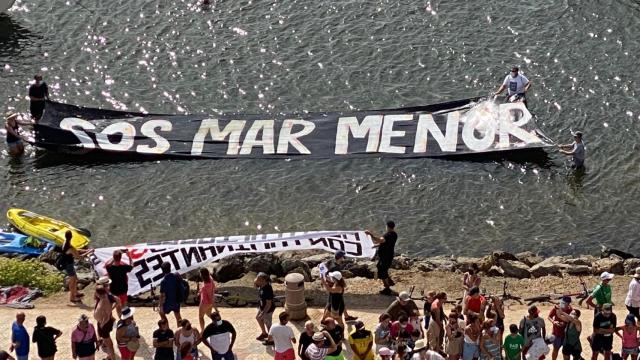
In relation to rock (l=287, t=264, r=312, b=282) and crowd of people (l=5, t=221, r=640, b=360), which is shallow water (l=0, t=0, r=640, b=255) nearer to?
rock (l=287, t=264, r=312, b=282)

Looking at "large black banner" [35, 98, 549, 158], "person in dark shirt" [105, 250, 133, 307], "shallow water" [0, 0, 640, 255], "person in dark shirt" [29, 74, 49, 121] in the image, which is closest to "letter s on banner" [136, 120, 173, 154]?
"large black banner" [35, 98, 549, 158]

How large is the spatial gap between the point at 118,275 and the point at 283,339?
16.9 feet

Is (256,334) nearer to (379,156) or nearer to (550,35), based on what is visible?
(379,156)

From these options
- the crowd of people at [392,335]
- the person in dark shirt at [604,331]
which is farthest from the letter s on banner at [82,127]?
the person in dark shirt at [604,331]

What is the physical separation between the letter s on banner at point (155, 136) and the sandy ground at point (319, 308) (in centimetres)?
852

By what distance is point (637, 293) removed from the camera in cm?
2630

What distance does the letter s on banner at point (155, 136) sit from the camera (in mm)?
37312

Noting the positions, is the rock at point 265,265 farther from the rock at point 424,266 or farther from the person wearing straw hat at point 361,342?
the person wearing straw hat at point 361,342

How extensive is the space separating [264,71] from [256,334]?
17.3 metres

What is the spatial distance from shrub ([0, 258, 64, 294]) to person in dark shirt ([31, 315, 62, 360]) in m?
5.23

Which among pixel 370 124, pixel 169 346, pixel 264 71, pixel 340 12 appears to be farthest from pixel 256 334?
pixel 340 12

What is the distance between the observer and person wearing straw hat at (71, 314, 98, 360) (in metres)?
24.1

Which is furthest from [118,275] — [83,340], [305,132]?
[305,132]

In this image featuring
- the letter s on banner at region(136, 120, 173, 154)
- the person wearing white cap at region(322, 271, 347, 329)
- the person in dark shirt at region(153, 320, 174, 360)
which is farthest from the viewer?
the letter s on banner at region(136, 120, 173, 154)
